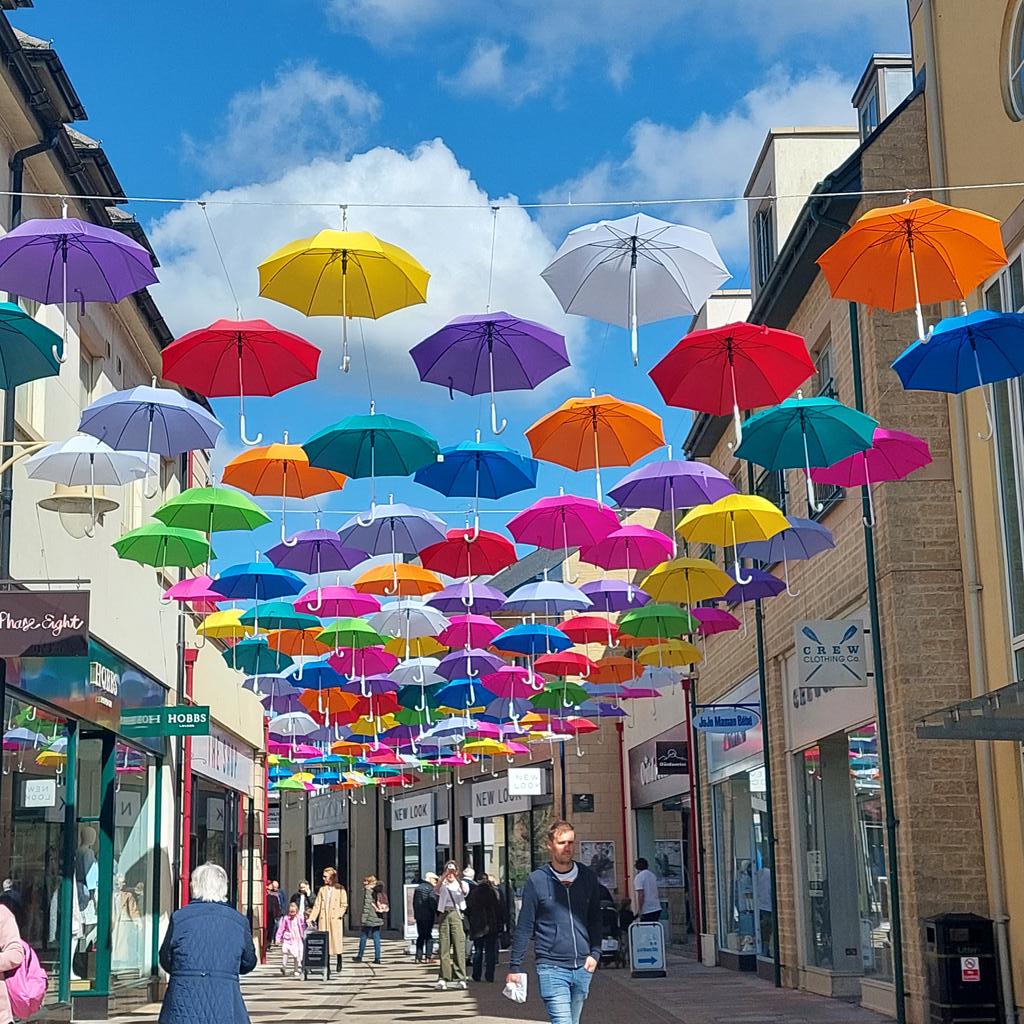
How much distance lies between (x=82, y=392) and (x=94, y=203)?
89.0 inches

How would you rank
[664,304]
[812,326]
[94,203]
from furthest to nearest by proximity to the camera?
[812,326] → [94,203] → [664,304]

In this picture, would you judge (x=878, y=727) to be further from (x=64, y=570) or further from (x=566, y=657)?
(x=64, y=570)

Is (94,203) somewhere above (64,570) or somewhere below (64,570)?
above

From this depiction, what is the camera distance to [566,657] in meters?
22.2

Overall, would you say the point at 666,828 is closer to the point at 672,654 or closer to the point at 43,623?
the point at 672,654

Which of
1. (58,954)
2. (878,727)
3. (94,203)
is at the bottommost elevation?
(58,954)

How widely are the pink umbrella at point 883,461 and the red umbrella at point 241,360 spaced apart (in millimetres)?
4785

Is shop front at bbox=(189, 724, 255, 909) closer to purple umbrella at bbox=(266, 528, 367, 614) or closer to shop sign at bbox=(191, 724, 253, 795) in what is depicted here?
shop sign at bbox=(191, 724, 253, 795)

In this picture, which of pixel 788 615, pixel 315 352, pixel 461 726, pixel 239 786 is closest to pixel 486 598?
pixel 788 615

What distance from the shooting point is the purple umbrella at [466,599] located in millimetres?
19438

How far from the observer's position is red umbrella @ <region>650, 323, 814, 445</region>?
12211mm

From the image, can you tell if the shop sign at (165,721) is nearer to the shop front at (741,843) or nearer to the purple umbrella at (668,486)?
the purple umbrella at (668,486)

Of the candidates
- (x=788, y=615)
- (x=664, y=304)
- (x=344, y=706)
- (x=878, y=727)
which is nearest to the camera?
(x=664, y=304)

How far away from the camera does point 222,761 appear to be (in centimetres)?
3011
